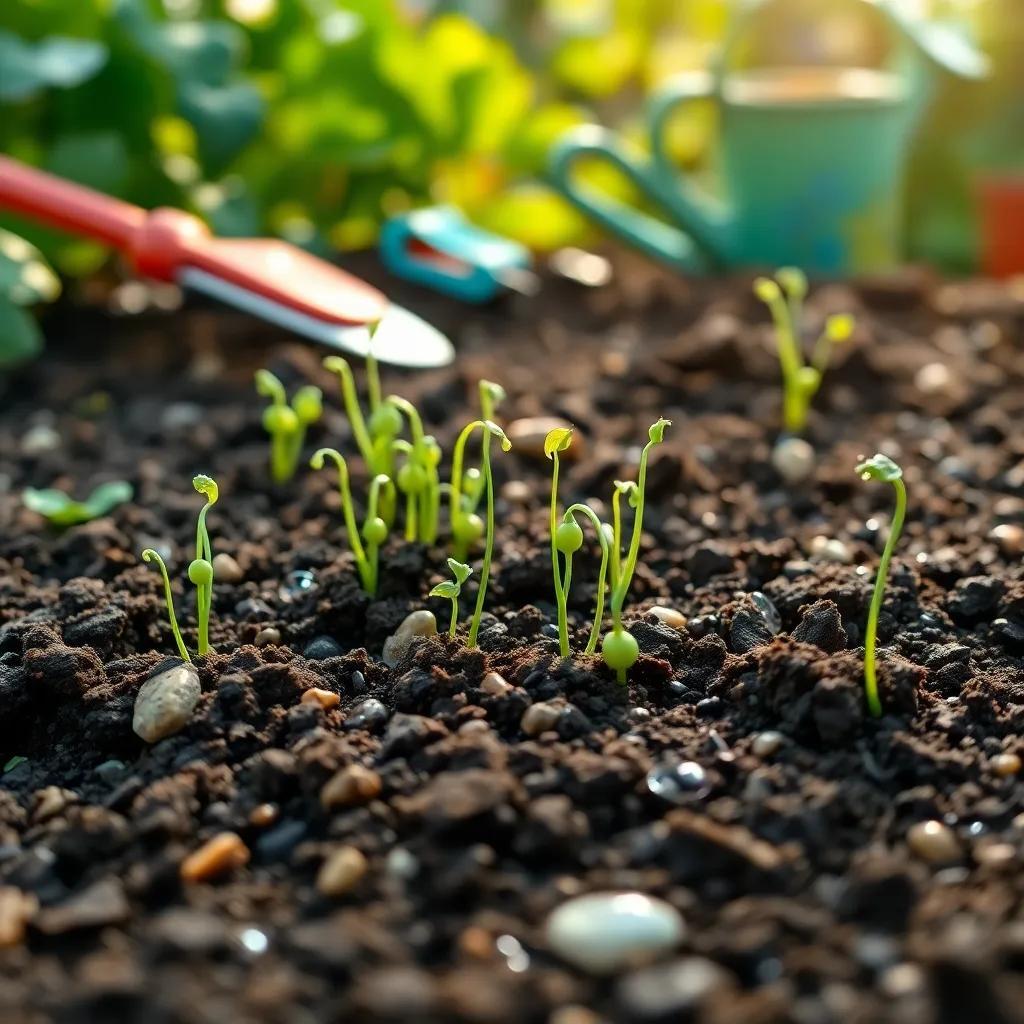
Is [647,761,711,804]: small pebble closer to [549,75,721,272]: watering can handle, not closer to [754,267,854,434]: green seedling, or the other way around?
[754,267,854,434]: green seedling

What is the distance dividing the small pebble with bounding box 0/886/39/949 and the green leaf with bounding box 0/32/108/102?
4.17 feet

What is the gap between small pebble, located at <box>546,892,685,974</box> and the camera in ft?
2.34

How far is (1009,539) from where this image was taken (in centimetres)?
125

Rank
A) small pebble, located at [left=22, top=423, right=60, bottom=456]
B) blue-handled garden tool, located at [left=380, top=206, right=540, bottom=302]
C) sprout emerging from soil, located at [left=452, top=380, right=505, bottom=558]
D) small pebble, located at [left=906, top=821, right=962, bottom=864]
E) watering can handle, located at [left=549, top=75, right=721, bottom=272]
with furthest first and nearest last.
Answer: watering can handle, located at [left=549, top=75, right=721, bottom=272] < blue-handled garden tool, located at [left=380, top=206, right=540, bottom=302] < small pebble, located at [left=22, top=423, right=60, bottom=456] < sprout emerging from soil, located at [left=452, top=380, right=505, bottom=558] < small pebble, located at [left=906, top=821, right=962, bottom=864]

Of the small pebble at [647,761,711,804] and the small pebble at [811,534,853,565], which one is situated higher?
the small pebble at [647,761,711,804]

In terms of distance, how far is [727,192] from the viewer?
215 cm

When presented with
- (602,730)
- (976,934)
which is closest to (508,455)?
(602,730)

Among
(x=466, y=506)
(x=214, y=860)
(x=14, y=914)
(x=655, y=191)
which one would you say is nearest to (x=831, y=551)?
(x=466, y=506)

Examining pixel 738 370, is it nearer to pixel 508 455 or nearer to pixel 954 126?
pixel 508 455

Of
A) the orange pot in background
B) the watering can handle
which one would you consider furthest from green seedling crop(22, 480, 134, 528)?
the orange pot in background

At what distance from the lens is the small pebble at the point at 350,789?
86cm

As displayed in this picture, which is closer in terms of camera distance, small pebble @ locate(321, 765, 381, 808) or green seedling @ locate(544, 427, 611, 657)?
small pebble @ locate(321, 765, 381, 808)

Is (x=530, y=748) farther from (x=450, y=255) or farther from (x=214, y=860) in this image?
(x=450, y=255)

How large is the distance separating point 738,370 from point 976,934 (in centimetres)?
108
